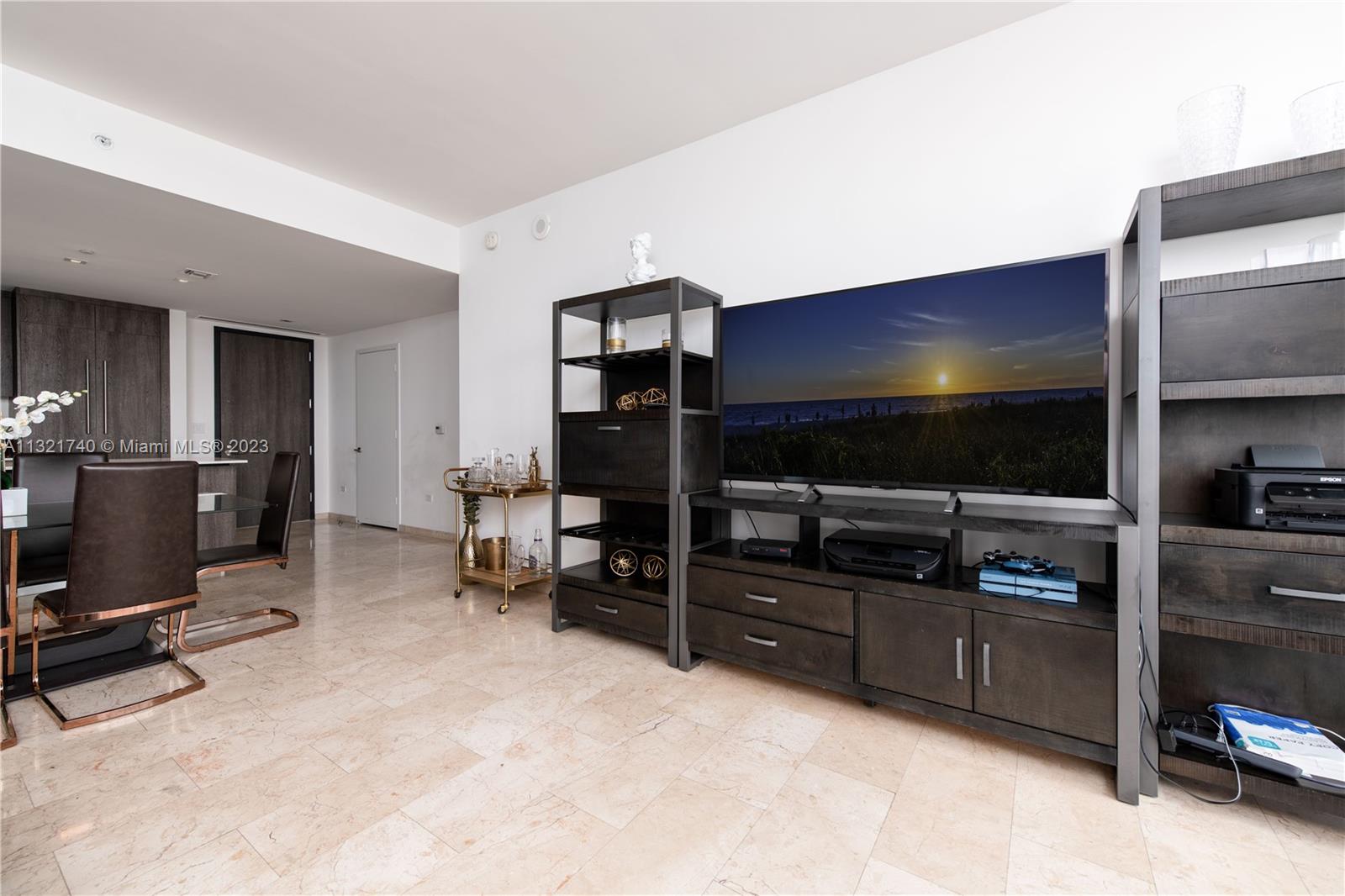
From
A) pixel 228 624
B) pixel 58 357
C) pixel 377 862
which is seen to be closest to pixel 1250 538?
pixel 377 862

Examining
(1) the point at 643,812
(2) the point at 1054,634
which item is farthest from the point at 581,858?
(2) the point at 1054,634

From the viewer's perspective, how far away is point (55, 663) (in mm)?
2576

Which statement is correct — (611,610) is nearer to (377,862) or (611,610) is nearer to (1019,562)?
(377,862)

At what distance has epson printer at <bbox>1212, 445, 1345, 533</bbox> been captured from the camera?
5.03 ft

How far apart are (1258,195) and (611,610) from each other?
2862 mm

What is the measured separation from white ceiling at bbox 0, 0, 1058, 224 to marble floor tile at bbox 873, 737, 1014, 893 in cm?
280

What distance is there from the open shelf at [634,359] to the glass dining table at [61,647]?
7.03ft

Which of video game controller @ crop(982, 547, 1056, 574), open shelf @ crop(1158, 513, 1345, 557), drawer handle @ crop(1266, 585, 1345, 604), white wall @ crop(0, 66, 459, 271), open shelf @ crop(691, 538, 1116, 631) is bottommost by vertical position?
open shelf @ crop(691, 538, 1116, 631)

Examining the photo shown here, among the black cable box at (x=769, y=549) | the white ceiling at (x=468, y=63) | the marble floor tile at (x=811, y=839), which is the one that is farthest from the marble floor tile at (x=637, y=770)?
the white ceiling at (x=468, y=63)

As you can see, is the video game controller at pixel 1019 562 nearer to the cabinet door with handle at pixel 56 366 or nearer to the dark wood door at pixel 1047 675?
the dark wood door at pixel 1047 675

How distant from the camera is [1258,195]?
167 cm

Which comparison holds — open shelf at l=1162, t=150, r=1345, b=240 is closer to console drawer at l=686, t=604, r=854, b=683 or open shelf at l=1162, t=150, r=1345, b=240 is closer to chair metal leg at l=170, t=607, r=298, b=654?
console drawer at l=686, t=604, r=854, b=683

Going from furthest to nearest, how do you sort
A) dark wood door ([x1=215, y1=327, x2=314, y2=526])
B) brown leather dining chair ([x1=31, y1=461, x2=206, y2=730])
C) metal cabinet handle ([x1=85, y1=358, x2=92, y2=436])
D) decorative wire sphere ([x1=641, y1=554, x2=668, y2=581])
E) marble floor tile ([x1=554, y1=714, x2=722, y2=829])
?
dark wood door ([x1=215, y1=327, x2=314, y2=526]), metal cabinet handle ([x1=85, y1=358, x2=92, y2=436]), decorative wire sphere ([x1=641, y1=554, x2=668, y2=581]), brown leather dining chair ([x1=31, y1=461, x2=206, y2=730]), marble floor tile ([x1=554, y1=714, x2=722, y2=829])

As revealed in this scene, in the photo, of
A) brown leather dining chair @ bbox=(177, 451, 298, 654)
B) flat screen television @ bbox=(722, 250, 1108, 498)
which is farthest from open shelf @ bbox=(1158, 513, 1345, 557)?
brown leather dining chair @ bbox=(177, 451, 298, 654)
